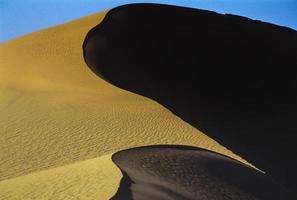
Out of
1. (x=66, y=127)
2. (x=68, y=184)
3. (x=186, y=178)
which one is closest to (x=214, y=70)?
(x=66, y=127)

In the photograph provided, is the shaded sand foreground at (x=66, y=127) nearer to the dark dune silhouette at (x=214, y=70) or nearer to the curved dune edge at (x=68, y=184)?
the curved dune edge at (x=68, y=184)

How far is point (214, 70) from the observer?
22.0 metres

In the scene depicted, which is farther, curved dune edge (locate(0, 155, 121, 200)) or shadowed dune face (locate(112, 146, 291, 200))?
shadowed dune face (locate(112, 146, 291, 200))

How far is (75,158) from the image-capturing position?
9.49m

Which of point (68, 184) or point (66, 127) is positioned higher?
point (68, 184)

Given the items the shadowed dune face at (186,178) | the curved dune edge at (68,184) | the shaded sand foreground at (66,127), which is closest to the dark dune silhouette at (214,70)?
the shaded sand foreground at (66,127)

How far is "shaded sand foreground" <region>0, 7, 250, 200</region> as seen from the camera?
7004 millimetres

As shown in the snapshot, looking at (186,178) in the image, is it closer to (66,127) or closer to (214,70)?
(66,127)

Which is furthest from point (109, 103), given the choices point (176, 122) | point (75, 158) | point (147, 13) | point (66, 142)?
point (147, 13)

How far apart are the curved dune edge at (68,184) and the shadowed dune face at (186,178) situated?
24 cm

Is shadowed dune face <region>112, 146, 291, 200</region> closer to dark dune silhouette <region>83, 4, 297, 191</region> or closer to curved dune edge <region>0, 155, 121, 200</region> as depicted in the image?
curved dune edge <region>0, 155, 121, 200</region>

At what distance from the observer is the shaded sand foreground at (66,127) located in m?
7.00

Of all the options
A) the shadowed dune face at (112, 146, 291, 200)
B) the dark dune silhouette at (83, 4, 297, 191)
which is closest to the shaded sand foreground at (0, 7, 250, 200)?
the shadowed dune face at (112, 146, 291, 200)

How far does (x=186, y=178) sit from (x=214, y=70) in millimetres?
15148
